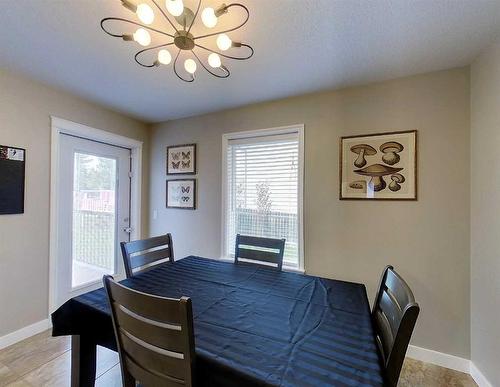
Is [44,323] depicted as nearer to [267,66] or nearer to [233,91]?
[233,91]

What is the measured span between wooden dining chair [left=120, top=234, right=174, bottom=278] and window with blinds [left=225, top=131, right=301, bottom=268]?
86 cm

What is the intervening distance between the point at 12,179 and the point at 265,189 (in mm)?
2330

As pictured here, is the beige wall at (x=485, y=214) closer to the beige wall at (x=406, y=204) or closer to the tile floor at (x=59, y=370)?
the beige wall at (x=406, y=204)

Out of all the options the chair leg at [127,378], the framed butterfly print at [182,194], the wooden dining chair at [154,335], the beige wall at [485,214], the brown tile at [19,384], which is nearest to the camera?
the wooden dining chair at [154,335]

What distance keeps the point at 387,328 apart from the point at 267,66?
1.92 metres

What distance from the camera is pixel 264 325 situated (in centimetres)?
115

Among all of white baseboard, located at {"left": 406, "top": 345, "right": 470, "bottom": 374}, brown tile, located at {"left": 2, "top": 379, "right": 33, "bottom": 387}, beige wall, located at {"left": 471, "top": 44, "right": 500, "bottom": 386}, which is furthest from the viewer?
white baseboard, located at {"left": 406, "top": 345, "right": 470, "bottom": 374}

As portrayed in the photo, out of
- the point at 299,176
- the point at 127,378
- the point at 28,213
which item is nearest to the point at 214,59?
the point at 299,176

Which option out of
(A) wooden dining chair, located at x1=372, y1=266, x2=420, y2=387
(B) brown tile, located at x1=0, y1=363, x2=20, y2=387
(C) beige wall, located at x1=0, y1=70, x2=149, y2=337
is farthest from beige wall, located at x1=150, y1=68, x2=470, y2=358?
(B) brown tile, located at x1=0, y1=363, x2=20, y2=387

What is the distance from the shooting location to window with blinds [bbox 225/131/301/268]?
263cm

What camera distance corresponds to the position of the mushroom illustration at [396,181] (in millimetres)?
2121

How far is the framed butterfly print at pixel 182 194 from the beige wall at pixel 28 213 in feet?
4.22

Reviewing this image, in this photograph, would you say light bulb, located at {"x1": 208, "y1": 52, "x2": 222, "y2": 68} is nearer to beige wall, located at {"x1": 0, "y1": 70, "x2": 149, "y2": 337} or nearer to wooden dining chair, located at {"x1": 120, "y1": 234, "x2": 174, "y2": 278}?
wooden dining chair, located at {"x1": 120, "y1": 234, "x2": 174, "y2": 278}

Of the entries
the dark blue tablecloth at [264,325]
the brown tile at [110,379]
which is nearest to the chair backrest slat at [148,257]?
the dark blue tablecloth at [264,325]
